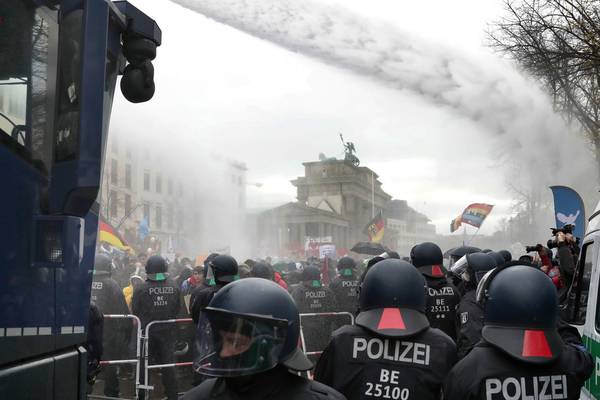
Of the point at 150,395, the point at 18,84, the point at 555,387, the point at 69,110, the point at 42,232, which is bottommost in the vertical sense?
the point at 150,395

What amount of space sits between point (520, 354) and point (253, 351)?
120cm

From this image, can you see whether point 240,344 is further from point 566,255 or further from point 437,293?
point 566,255

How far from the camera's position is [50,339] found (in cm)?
282

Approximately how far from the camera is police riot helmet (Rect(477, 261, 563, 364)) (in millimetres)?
2646

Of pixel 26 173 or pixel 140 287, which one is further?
pixel 140 287

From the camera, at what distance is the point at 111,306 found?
909cm

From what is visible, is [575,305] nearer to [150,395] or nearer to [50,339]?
[50,339]

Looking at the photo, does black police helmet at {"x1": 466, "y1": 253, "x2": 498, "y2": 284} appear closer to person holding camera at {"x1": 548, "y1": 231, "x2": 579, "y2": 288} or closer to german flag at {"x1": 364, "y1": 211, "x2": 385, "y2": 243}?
person holding camera at {"x1": 548, "y1": 231, "x2": 579, "y2": 288}

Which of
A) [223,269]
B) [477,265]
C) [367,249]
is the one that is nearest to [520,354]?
[477,265]

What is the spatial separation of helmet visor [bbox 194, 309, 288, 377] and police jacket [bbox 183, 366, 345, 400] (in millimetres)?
65

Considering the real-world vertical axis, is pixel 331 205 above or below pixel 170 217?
above

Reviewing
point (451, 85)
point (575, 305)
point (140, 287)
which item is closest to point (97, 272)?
point (140, 287)

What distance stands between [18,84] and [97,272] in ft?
22.3

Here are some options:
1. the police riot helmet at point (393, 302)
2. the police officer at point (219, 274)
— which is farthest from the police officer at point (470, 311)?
the police officer at point (219, 274)
